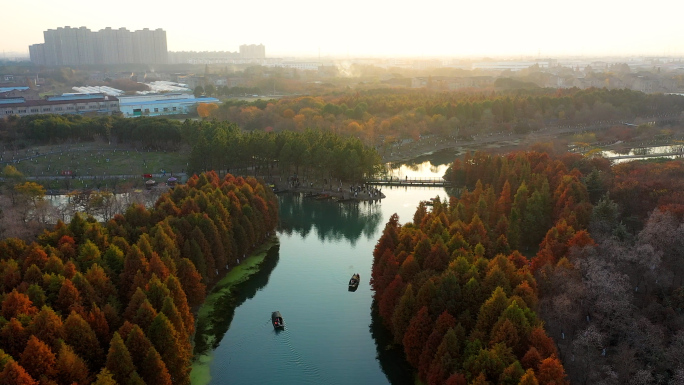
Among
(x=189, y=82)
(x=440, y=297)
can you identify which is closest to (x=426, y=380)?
(x=440, y=297)

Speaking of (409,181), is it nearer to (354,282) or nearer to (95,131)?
(354,282)

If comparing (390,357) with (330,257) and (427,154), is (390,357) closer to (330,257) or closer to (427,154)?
(330,257)

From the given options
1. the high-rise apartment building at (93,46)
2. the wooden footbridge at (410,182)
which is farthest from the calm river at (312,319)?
the high-rise apartment building at (93,46)

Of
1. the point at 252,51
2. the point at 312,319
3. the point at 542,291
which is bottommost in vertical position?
the point at 312,319

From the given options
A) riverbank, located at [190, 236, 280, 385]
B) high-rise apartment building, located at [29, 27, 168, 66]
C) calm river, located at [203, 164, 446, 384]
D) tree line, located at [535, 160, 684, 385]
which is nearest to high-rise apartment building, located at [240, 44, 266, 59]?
high-rise apartment building, located at [29, 27, 168, 66]

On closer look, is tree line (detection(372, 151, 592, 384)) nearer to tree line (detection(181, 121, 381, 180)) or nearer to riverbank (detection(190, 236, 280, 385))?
riverbank (detection(190, 236, 280, 385))

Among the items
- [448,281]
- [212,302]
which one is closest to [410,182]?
[212,302]
